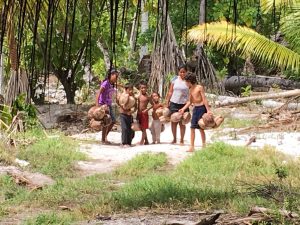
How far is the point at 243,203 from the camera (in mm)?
5711

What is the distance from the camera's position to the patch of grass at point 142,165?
807 cm

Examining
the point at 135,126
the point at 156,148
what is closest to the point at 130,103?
the point at 135,126

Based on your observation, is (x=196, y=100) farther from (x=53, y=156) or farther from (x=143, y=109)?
(x=53, y=156)

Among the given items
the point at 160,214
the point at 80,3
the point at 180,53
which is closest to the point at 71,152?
the point at 160,214

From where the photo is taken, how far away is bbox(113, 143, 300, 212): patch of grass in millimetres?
6027

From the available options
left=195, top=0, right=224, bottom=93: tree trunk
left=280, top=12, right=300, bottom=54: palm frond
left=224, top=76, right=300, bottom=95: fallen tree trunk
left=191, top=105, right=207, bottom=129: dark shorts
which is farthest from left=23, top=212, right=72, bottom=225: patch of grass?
left=224, top=76, right=300, bottom=95: fallen tree trunk

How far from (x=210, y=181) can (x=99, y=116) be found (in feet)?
11.6

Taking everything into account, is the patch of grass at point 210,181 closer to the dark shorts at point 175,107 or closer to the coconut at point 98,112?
the dark shorts at point 175,107

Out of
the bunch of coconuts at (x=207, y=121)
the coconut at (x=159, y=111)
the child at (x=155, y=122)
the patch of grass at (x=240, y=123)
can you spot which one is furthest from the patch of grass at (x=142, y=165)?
the patch of grass at (x=240, y=123)

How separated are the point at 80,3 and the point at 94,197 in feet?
12.9

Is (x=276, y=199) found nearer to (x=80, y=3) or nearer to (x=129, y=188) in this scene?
(x=129, y=188)

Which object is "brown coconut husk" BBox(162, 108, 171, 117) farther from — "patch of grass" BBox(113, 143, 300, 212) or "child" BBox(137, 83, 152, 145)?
"patch of grass" BBox(113, 143, 300, 212)

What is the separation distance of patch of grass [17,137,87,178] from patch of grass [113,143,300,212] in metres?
1.44

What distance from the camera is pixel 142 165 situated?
8.37 m
